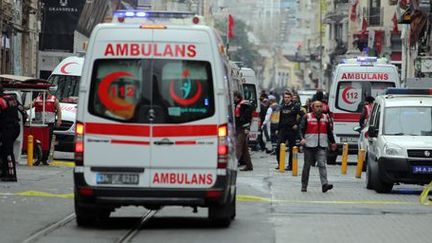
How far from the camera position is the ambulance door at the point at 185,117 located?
13633 millimetres

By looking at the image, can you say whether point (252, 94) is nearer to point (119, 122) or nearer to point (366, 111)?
point (366, 111)

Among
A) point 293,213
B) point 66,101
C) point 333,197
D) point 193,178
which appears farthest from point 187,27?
point 66,101

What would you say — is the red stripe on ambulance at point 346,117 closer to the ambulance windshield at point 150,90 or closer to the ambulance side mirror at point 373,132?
the ambulance side mirror at point 373,132

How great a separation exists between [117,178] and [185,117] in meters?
1.13

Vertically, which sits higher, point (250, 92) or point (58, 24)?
point (58, 24)

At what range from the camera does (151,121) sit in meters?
13.7

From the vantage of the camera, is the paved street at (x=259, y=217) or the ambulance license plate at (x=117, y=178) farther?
the ambulance license plate at (x=117, y=178)

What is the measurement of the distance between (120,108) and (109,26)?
103cm

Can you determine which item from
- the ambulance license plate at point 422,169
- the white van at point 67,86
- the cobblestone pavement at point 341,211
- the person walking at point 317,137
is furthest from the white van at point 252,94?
the ambulance license plate at point 422,169

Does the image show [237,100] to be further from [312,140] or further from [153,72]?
→ [153,72]

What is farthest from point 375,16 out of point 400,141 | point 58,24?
point 400,141

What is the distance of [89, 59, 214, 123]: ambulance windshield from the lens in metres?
13.7

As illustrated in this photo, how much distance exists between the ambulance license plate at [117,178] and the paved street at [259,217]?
2.08 feet

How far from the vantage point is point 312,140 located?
20.0 metres
